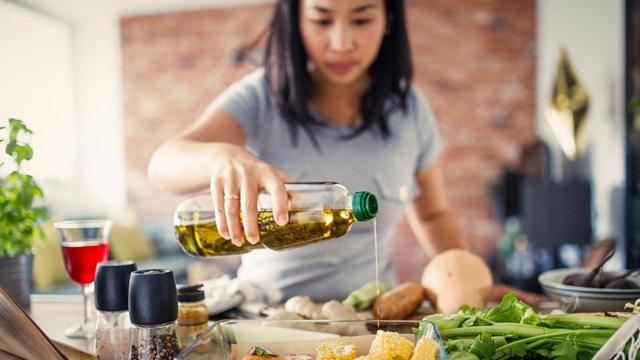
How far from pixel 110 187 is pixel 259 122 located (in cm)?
471

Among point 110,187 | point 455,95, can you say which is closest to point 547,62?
point 455,95

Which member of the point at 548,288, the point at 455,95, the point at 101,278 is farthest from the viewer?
the point at 455,95

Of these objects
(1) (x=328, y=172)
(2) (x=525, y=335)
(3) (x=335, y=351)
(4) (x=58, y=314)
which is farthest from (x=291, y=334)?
(1) (x=328, y=172)

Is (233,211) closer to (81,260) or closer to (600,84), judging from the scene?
(81,260)

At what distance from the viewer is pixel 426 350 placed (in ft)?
2.01

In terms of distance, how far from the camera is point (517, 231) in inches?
165

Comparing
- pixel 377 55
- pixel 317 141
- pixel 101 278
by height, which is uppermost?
pixel 377 55

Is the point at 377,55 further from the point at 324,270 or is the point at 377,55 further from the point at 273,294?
the point at 273,294

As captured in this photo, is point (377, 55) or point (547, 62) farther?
point (547, 62)

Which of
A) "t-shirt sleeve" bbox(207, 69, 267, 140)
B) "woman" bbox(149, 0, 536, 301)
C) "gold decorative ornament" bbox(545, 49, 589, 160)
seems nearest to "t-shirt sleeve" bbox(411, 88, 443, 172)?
"woman" bbox(149, 0, 536, 301)

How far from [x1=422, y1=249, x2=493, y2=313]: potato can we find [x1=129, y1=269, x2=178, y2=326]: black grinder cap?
0.54 metres

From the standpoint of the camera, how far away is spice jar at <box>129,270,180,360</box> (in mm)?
685

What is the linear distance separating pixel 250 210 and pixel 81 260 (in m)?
0.46

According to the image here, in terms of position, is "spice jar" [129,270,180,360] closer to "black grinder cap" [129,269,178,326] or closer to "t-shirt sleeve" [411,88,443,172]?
"black grinder cap" [129,269,178,326]
